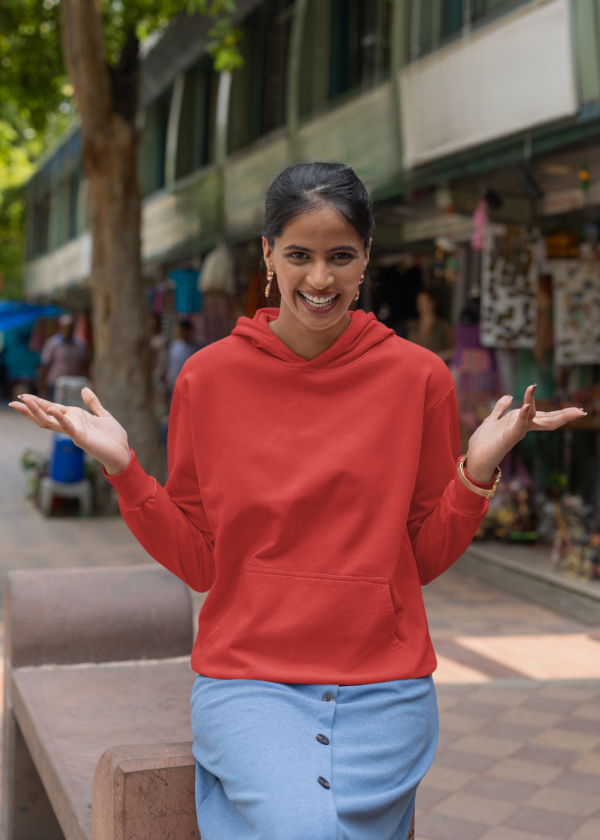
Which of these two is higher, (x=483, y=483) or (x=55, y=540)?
(x=483, y=483)

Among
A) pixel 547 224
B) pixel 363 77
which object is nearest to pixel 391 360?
pixel 547 224

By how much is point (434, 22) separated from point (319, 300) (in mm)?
7195

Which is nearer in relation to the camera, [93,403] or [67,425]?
[67,425]

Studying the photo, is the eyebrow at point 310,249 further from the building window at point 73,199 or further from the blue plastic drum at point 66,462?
the building window at point 73,199

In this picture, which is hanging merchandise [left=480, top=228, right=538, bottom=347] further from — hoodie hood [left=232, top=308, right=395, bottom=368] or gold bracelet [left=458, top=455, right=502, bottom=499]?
gold bracelet [left=458, top=455, right=502, bottom=499]

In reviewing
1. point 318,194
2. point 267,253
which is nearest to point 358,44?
point 267,253

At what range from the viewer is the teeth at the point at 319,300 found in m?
2.14

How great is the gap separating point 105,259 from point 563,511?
208 inches

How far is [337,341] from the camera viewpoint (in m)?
2.19

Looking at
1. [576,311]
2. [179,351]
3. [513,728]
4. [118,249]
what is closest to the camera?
[513,728]

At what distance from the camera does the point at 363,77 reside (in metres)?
10.4

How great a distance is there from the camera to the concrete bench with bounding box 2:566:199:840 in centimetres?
274

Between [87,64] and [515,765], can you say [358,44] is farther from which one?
[515,765]

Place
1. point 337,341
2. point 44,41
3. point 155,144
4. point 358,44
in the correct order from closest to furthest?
point 337,341 → point 358,44 → point 44,41 → point 155,144
